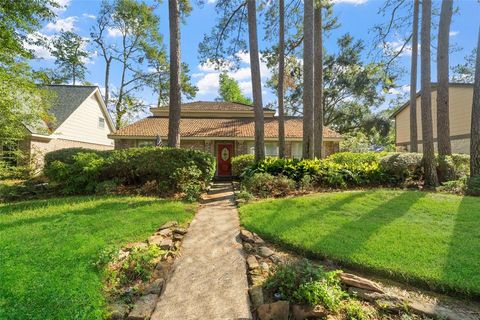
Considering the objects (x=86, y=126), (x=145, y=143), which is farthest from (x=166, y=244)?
(x=86, y=126)

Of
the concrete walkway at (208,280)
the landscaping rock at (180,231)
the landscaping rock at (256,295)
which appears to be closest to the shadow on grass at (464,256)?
the landscaping rock at (256,295)

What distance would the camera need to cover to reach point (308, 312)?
8.63ft

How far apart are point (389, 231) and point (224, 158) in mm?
12199

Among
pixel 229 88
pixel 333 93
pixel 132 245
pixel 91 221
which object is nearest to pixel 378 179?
pixel 132 245

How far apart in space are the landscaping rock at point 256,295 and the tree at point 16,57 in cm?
1086

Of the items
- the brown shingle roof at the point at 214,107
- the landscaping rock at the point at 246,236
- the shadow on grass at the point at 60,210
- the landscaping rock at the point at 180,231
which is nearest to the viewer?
the landscaping rock at the point at 246,236

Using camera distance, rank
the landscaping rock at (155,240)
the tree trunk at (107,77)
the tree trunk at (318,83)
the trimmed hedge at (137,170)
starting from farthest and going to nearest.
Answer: the tree trunk at (107,77)
the tree trunk at (318,83)
the trimmed hedge at (137,170)
the landscaping rock at (155,240)

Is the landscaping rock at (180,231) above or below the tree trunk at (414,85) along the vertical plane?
below

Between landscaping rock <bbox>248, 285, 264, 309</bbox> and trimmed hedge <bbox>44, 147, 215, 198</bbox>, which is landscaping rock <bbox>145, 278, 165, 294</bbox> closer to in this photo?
landscaping rock <bbox>248, 285, 264, 309</bbox>

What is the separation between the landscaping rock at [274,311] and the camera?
2.65 m

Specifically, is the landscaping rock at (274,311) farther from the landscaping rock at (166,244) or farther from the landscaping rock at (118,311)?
the landscaping rock at (166,244)

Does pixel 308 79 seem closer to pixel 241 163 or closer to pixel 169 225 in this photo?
pixel 241 163

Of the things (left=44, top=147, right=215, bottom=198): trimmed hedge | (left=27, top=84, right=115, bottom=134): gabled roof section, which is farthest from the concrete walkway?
(left=27, top=84, right=115, bottom=134): gabled roof section

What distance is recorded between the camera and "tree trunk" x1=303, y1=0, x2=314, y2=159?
9227 millimetres
